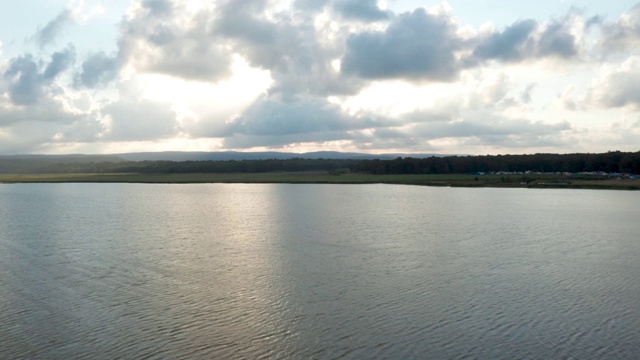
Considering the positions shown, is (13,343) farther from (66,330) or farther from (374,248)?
(374,248)

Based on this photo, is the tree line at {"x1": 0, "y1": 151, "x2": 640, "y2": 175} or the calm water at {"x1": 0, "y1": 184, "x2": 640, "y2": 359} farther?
the tree line at {"x1": 0, "y1": 151, "x2": 640, "y2": 175}

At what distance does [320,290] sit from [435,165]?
370ft

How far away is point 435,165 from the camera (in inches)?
5064

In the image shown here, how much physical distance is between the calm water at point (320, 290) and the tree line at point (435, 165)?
8426cm

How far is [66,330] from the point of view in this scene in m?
14.6

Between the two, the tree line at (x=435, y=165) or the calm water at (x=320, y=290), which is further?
the tree line at (x=435, y=165)

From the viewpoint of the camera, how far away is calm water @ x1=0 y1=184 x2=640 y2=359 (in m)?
13.8

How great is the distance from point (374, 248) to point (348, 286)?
8.03 metres

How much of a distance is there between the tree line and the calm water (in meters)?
84.3

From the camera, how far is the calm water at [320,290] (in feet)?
45.3

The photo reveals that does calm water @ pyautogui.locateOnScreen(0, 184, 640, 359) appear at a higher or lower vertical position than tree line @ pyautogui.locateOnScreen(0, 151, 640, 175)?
lower

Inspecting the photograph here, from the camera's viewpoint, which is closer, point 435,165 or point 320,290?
point 320,290

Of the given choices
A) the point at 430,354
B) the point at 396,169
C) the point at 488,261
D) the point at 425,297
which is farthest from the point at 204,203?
the point at 396,169

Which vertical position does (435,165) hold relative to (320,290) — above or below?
above
